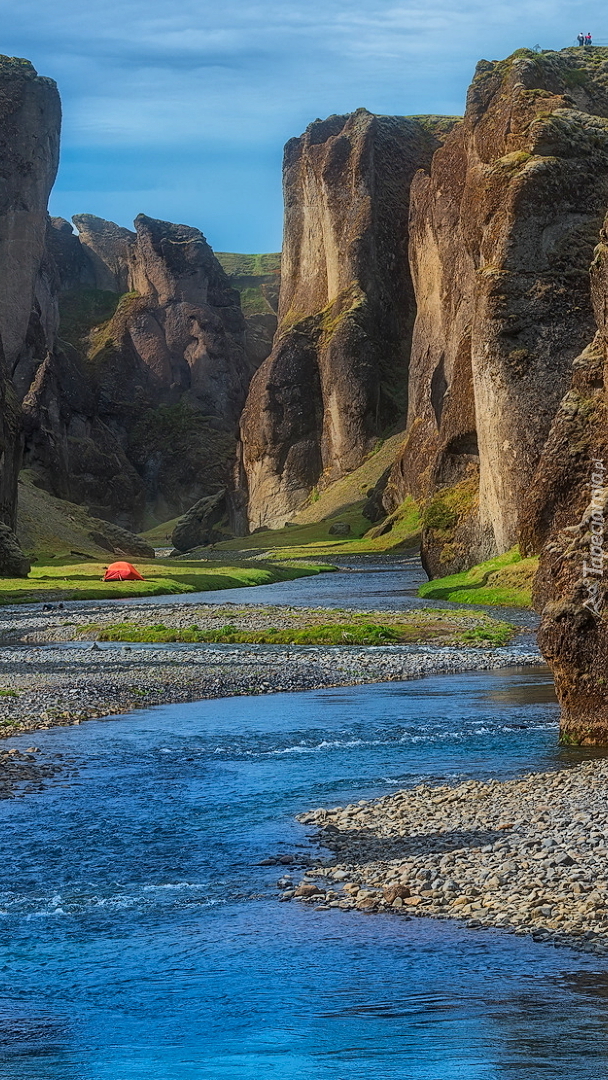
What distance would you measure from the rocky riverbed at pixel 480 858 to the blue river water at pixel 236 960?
44cm

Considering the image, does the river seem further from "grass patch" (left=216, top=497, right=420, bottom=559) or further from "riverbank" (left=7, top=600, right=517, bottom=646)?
"grass patch" (left=216, top=497, right=420, bottom=559)

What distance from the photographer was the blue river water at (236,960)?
11000 mm

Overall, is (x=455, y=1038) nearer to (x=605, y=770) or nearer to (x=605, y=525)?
(x=605, y=770)

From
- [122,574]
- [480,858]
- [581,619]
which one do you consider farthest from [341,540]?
[480,858]

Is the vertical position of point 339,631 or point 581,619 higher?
point 581,619

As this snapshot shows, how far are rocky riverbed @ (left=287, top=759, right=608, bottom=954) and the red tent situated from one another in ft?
230

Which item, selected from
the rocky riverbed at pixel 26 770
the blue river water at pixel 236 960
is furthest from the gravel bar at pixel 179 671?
the blue river water at pixel 236 960

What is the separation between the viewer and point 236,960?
1370cm

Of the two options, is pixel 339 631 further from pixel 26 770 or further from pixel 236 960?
pixel 236 960

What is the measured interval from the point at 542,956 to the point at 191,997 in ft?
12.0

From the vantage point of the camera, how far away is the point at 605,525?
2494 cm

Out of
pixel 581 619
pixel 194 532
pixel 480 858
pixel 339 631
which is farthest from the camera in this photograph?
pixel 194 532

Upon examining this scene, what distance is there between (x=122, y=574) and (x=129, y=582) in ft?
13.0

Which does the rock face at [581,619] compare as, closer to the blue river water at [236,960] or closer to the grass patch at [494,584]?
the blue river water at [236,960]
